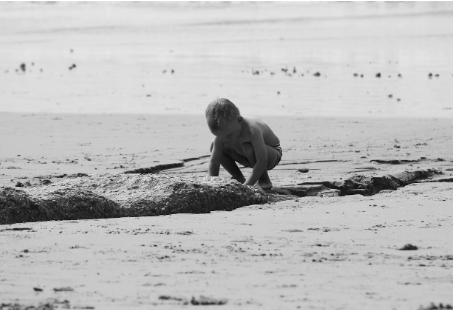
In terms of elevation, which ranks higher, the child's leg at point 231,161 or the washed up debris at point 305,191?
the child's leg at point 231,161

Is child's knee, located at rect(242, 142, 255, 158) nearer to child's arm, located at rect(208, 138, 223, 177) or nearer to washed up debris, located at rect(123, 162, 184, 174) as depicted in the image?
child's arm, located at rect(208, 138, 223, 177)

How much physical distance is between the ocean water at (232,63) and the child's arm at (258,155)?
6.71 meters

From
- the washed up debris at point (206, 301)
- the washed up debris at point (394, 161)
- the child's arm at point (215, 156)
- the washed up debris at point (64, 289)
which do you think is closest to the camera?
the washed up debris at point (206, 301)

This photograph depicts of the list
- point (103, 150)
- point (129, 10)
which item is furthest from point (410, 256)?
point (129, 10)

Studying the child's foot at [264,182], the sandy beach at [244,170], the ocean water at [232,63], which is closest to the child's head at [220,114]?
the child's foot at [264,182]

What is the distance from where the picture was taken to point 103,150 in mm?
10148

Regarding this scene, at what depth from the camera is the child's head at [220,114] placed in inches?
284

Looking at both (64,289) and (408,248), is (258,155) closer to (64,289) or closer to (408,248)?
(408,248)

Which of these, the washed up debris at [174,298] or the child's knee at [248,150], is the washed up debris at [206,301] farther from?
the child's knee at [248,150]

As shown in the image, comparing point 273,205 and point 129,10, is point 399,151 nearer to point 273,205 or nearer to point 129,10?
point 273,205

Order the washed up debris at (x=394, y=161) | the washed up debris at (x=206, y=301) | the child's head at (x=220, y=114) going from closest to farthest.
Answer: the washed up debris at (x=206, y=301) → the child's head at (x=220, y=114) → the washed up debris at (x=394, y=161)

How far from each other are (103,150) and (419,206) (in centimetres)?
467

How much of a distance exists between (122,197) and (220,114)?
1.20 metres

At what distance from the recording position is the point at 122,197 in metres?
6.61
